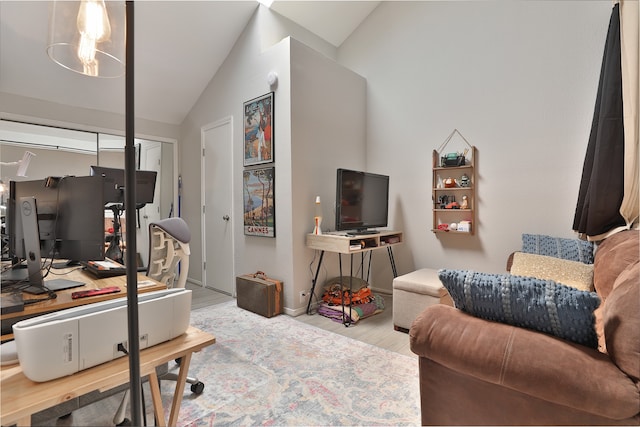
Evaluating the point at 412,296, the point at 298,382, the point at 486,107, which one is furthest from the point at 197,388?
the point at 486,107

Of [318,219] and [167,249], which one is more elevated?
[318,219]

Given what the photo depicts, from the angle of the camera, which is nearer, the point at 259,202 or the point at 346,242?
the point at 346,242

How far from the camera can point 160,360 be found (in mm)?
1027

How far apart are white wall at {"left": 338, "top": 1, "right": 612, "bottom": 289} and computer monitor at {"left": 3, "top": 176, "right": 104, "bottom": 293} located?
3.07 metres

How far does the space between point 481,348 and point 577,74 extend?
9.61 feet

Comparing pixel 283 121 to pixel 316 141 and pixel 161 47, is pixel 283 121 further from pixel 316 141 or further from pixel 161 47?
pixel 161 47

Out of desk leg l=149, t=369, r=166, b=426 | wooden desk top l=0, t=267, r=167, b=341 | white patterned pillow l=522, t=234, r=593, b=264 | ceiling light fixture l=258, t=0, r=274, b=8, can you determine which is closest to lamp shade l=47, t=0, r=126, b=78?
wooden desk top l=0, t=267, r=167, b=341

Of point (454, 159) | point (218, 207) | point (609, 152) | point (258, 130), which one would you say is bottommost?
point (218, 207)

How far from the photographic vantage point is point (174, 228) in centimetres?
200

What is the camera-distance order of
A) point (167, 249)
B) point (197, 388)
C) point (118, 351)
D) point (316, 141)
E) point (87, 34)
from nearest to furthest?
point (118, 351), point (87, 34), point (197, 388), point (167, 249), point (316, 141)

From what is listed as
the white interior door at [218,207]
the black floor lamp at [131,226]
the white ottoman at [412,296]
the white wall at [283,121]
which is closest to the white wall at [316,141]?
the white wall at [283,121]

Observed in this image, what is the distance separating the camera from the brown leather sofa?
84 centimetres

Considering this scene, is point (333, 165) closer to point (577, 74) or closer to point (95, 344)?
point (577, 74)

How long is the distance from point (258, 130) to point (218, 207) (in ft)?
3.85
